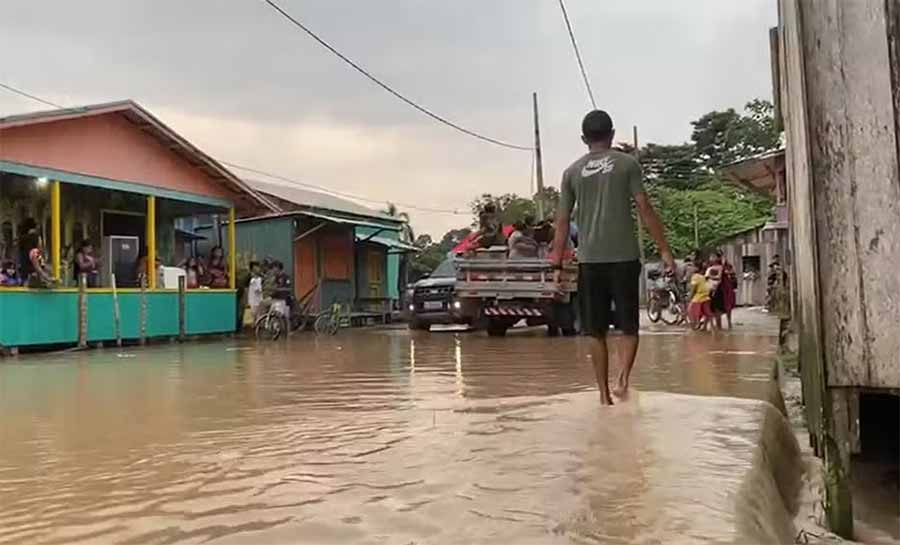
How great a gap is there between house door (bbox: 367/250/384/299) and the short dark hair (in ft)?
70.6

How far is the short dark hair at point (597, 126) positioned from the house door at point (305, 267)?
17879mm

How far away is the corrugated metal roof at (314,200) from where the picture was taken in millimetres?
26344

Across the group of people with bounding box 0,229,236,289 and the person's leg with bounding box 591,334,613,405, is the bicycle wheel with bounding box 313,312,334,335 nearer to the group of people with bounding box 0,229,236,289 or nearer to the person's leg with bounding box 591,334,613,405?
the group of people with bounding box 0,229,236,289

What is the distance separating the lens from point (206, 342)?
15.5m

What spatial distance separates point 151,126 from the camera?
15.5 meters

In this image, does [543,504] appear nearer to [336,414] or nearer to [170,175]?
[336,414]

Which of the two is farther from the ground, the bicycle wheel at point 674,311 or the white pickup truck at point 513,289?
the white pickup truck at point 513,289

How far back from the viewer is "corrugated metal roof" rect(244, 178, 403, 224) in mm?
26344

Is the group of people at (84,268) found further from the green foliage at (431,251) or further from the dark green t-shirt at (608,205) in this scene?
the green foliage at (431,251)

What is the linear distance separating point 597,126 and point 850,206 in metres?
1.87

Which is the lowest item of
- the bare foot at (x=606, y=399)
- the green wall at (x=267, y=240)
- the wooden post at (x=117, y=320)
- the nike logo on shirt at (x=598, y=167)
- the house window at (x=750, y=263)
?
the bare foot at (x=606, y=399)

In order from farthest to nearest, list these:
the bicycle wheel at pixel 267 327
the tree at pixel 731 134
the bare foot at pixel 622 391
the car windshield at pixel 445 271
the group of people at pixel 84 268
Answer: the tree at pixel 731 134 < the car windshield at pixel 445 271 < the bicycle wheel at pixel 267 327 < the group of people at pixel 84 268 < the bare foot at pixel 622 391

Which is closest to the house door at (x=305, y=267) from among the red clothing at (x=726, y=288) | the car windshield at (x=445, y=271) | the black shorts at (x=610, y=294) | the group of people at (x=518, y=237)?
the car windshield at (x=445, y=271)

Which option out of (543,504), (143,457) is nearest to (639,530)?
(543,504)
